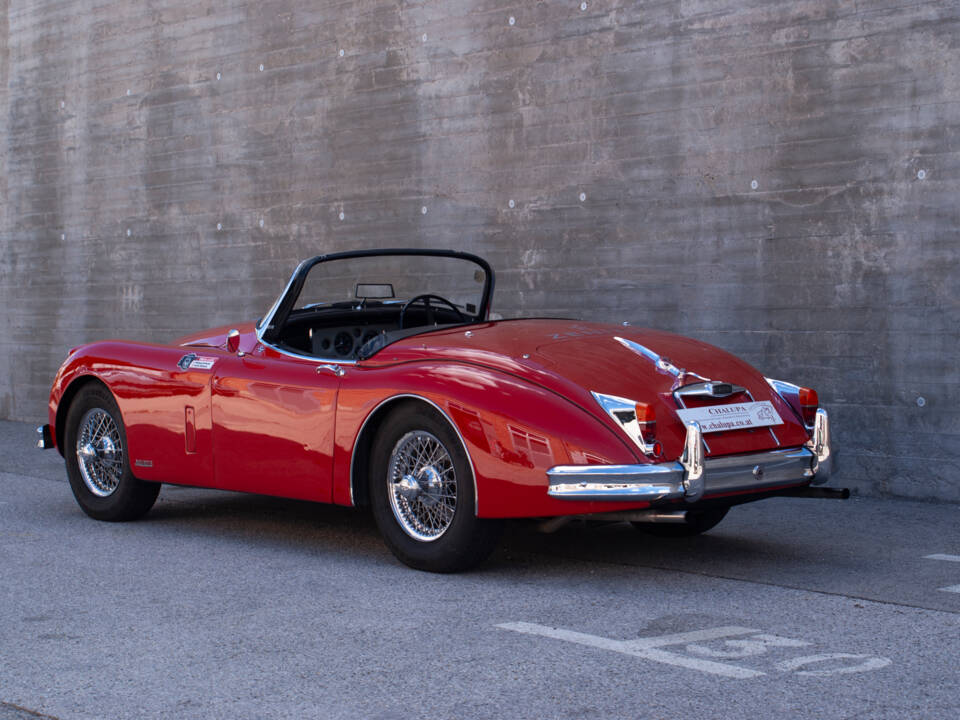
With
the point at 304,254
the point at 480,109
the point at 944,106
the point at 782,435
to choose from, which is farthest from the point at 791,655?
the point at 304,254

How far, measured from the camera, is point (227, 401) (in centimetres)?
623

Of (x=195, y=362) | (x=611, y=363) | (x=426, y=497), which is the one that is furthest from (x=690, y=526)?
(x=195, y=362)

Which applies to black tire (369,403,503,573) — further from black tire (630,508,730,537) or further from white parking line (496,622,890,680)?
black tire (630,508,730,537)

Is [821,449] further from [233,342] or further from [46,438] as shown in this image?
[46,438]

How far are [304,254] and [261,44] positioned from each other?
206 centimetres

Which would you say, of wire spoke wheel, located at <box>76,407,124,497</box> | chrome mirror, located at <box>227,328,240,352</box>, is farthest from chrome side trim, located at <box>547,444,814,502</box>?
wire spoke wheel, located at <box>76,407,124,497</box>

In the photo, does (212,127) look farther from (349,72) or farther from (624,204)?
(624,204)

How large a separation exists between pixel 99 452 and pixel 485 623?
10.9 feet

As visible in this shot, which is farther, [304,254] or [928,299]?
[304,254]

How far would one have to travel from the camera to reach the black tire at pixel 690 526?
20.1ft

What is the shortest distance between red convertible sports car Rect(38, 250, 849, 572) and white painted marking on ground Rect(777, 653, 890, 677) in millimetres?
1058

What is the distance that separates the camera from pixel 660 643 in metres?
4.18

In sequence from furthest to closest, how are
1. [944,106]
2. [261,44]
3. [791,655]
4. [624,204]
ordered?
[261,44]
[624,204]
[944,106]
[791,655]

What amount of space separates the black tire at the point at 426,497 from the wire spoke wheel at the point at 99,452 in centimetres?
200
